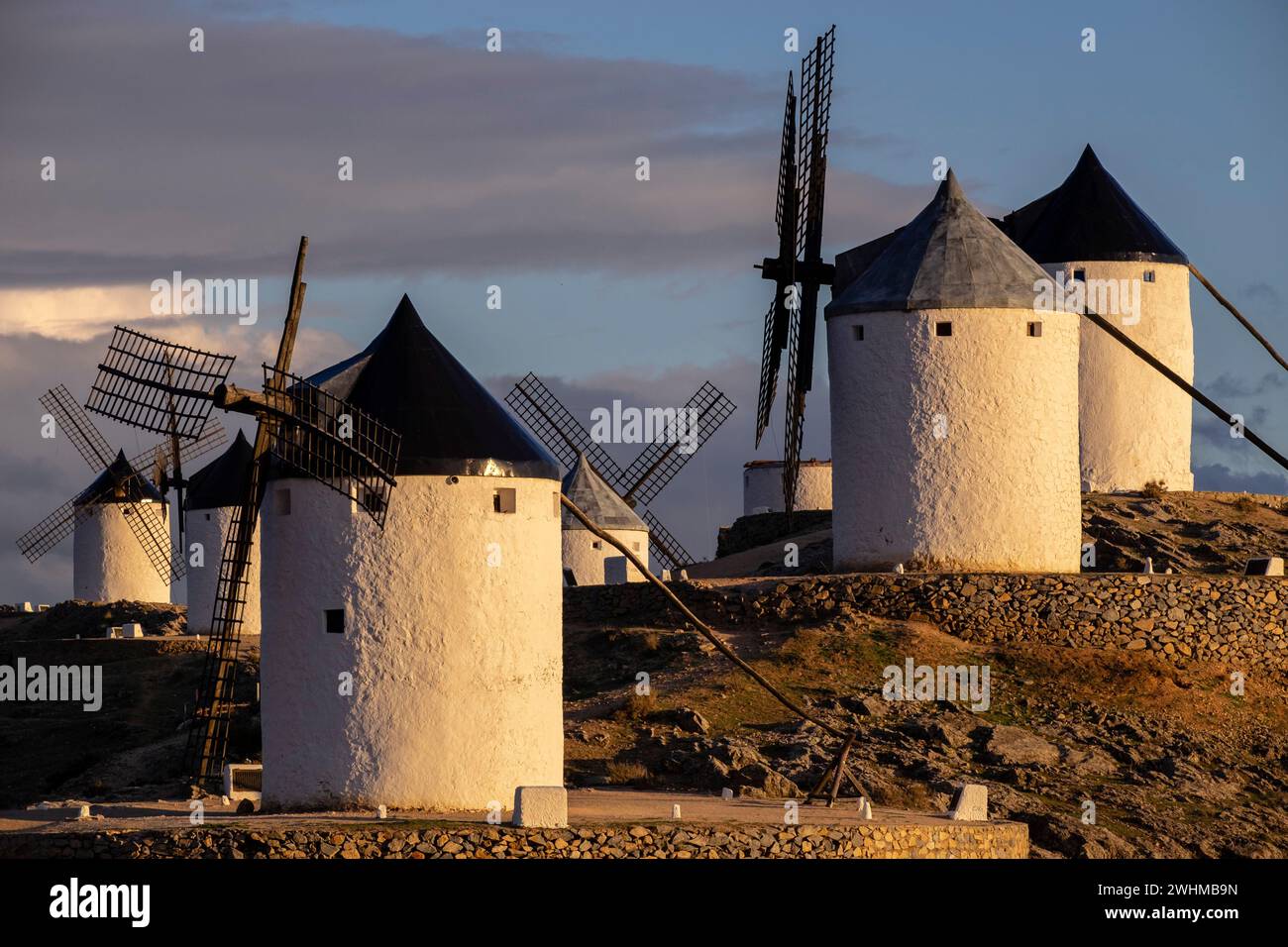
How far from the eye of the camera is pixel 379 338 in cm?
2719

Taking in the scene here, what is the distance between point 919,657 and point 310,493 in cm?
1112

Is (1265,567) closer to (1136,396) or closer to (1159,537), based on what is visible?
(1159,537)

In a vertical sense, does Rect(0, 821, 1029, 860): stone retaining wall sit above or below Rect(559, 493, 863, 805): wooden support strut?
below

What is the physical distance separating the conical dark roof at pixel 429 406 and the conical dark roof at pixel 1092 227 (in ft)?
65.8

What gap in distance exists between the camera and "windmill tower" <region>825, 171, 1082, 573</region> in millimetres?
35812

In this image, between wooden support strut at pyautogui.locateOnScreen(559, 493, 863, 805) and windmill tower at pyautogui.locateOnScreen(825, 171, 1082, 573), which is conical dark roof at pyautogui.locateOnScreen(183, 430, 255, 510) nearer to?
windmill tower at pyautogui.locateOnScreen(825, 171, 1082, 573)

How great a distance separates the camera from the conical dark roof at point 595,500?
51.5 m

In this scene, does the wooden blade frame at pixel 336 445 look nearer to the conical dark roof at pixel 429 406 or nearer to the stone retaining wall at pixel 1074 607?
the conical dark roof at pixel 429 406

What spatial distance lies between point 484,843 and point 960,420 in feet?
48.8

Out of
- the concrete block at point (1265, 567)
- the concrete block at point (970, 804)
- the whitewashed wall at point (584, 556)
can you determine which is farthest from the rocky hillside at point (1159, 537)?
the concrete block at point (970, 804)

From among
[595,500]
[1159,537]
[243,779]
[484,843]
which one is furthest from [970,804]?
[595,500]

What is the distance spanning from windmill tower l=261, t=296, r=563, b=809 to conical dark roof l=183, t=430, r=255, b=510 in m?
26.6

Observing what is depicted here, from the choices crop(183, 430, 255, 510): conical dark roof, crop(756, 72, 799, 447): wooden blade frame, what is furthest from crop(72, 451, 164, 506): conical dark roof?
crop(756, 72, 799, 447): wooden blade frame
